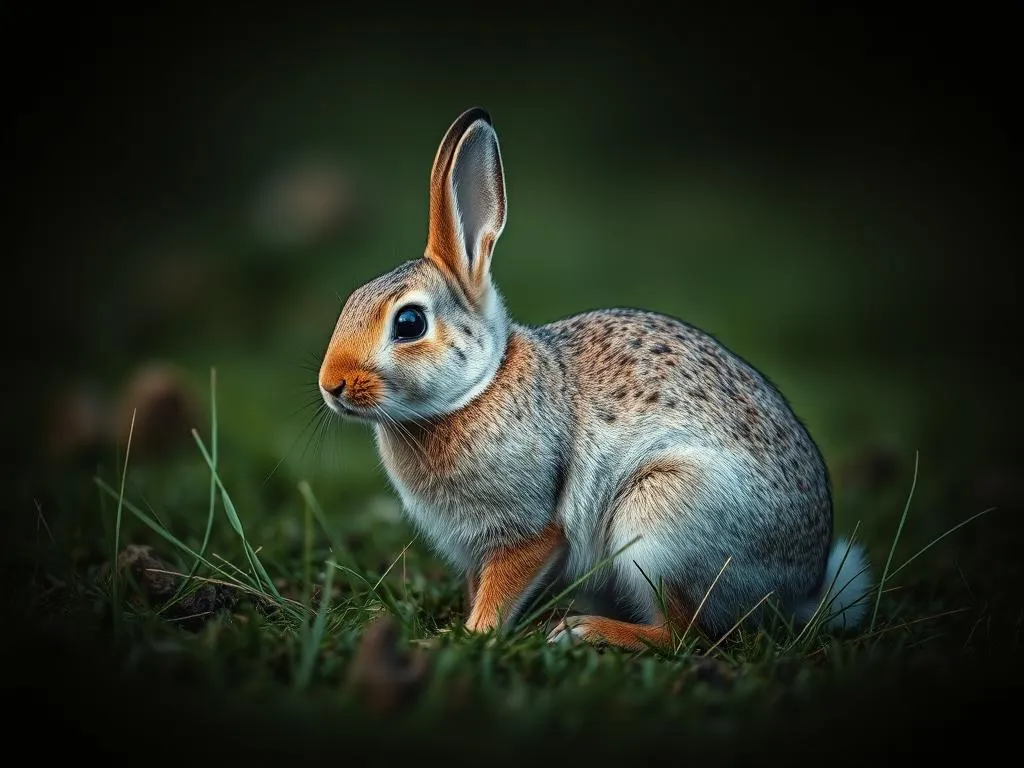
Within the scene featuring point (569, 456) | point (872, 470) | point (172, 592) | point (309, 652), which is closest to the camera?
point (309, 652)

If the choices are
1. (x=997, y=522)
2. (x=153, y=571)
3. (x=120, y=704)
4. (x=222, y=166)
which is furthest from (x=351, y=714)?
(x=222, y=166)

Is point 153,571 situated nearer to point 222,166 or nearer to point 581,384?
point 581,384

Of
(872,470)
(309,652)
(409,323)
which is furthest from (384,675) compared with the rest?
(872,470)

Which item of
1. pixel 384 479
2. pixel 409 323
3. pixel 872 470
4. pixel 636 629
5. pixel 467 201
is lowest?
pixel 872 470

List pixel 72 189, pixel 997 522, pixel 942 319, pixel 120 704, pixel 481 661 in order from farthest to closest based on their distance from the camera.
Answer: pixel 72 189 < pixel 942 319 < pixel 997 522 < pixel 481 661 < pixel 120 704

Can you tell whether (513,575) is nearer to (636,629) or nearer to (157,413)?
(636,629)

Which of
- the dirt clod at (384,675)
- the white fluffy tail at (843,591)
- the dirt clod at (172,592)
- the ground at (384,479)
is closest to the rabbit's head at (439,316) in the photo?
the ground at (384,479)

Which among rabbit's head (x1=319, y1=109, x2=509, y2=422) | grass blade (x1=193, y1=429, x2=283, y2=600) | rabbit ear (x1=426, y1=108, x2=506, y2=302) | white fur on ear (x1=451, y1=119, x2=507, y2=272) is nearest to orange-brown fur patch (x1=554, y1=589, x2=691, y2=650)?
rabbit's head (x1=319, y1=109, x2=509, y2=422)
